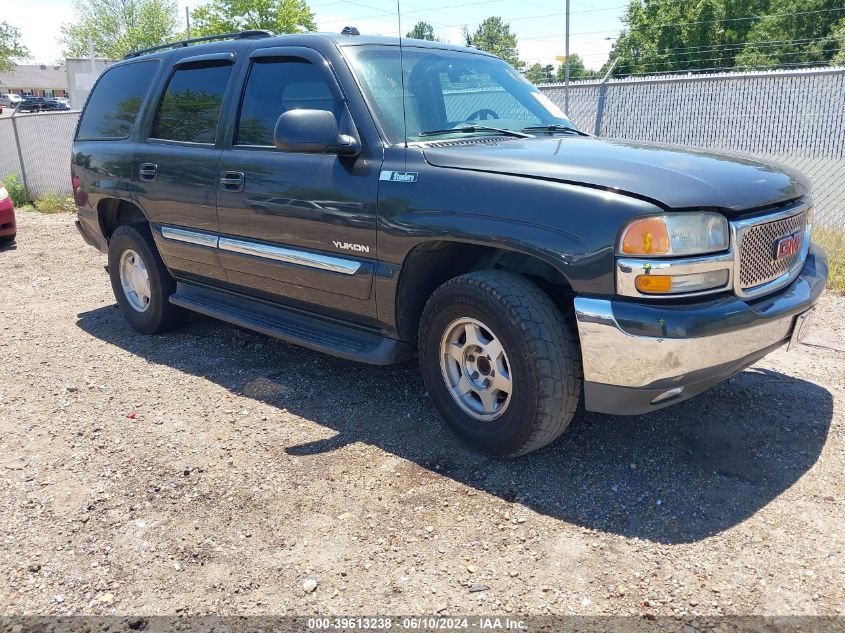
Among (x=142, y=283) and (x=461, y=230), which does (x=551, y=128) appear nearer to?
(x=461, y=230)

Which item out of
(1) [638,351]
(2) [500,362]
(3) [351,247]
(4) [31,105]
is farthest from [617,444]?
(4) [31,105]

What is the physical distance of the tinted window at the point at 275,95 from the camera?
12.9ft

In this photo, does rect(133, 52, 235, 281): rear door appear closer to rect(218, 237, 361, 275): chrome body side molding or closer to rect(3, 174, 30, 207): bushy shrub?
rect(218, 237, 361, 275): chrome body side molding

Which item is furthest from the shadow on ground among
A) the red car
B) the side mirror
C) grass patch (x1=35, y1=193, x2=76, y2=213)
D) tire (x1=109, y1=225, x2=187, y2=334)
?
grass patch (x1=35, y1=193, x2=76, y2=213)

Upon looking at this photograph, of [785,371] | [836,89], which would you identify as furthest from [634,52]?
[785,371]

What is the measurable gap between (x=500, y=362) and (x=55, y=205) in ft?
39.2

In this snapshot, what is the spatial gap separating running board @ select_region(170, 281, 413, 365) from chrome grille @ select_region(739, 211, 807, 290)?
168 cm

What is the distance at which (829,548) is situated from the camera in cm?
264

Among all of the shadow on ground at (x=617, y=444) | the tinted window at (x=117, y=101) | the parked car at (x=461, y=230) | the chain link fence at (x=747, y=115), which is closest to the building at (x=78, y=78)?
the chain link fence at (x=747, y=115)

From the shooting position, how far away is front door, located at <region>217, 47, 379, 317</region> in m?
3.67

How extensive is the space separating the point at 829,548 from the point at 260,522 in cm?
222

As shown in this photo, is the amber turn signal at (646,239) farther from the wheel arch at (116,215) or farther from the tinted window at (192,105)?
the wheel arch at (116,215)

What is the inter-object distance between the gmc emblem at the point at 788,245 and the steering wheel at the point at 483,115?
1674 mm

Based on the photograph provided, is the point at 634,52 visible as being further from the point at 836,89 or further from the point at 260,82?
the point at 260,82
